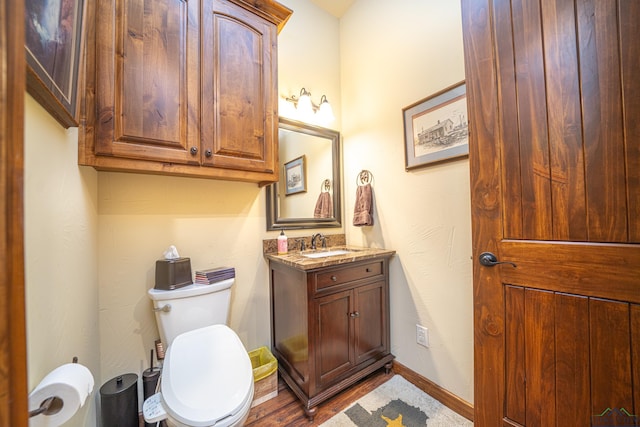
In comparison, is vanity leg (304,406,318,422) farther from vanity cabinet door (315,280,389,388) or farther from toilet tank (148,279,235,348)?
toilet tank (148,279,235,348)

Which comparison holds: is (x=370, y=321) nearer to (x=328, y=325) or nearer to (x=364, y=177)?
(x=328, y=325)

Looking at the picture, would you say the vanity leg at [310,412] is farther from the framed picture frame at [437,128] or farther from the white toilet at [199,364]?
the framed picture frame at [437,128]

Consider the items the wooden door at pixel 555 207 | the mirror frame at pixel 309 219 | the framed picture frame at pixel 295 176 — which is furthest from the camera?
the framed picture frame at pixel 295 176

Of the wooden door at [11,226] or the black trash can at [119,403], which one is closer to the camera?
the wooden door at [11,226]

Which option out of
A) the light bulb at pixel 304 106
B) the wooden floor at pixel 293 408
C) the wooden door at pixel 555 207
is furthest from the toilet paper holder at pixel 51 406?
the light bulb at pixel 304 106

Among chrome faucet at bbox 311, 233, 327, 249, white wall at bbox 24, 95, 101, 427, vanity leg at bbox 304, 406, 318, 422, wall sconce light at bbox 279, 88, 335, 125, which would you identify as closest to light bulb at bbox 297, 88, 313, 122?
wall sconce light at bbox 279, 88, 335, 125

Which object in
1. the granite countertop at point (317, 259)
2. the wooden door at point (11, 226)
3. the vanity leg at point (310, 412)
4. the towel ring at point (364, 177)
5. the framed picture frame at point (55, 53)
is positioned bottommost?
the vanity leg at point (310, 412)

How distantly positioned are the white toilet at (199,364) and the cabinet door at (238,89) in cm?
76

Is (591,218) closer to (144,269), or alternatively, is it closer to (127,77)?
(127,77)

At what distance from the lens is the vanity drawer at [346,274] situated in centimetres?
140

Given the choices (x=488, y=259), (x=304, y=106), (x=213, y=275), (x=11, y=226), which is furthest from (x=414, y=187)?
(x=11, y=226)

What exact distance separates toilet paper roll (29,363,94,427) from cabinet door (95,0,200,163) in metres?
0.82

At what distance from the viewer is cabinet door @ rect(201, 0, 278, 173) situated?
1.24 m

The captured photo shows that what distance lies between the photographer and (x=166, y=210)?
139cm
